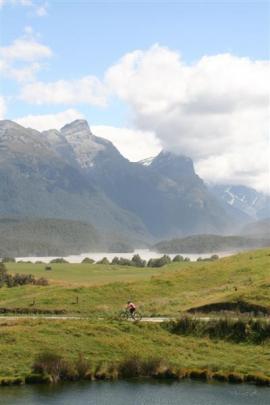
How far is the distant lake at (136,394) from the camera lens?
55250mm

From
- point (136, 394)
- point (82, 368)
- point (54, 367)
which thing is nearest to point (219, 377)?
point (136, 394)

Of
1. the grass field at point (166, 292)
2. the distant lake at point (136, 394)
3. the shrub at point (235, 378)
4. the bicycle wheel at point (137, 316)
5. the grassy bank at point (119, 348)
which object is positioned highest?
the grass field at point (166, 292)

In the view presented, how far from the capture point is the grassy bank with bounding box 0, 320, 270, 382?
6406 cm

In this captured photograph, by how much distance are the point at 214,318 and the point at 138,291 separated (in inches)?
1124

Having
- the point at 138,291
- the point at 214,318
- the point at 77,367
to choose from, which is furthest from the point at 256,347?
the point at 138,291

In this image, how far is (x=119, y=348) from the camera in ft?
225

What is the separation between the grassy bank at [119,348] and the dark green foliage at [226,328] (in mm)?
1031

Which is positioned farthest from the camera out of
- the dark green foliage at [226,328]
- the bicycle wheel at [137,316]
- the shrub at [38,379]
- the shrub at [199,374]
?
the bicycle wheel at [137,316]

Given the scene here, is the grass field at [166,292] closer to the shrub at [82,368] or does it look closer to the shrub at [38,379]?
the shrub at [82,368]

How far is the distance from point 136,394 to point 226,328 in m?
19.8

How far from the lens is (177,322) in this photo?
7531 centimetres

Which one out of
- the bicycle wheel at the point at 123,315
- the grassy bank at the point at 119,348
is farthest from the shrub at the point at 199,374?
the bicycle wheel at the point at 123,315

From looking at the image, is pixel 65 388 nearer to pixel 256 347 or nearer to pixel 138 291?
pixel 256 347

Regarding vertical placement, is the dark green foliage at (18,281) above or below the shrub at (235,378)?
above
